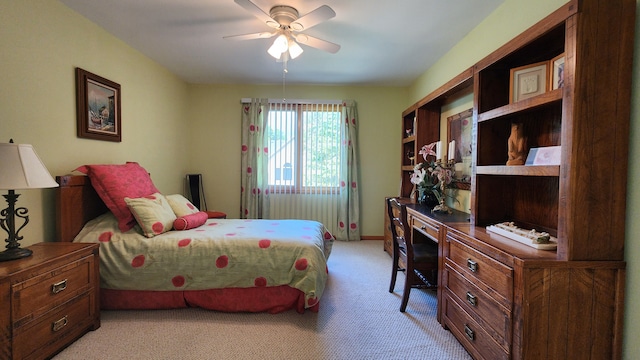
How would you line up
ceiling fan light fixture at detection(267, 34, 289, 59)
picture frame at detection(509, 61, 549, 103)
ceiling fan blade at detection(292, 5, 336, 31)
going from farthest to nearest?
ceiling fan light fixture at detection(267, 34, 289, 59) < ceiling fan blade at detection(292, 5, 336, 31) < picture frame at detection(509, 61, 549, 103)

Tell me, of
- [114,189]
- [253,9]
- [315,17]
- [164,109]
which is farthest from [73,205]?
[315,17]

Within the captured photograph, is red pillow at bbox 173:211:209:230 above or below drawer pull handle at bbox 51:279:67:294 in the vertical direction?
above

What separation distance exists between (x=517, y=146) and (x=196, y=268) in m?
2.42

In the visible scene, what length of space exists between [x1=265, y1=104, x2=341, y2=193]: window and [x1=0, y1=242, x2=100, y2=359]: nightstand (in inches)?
102

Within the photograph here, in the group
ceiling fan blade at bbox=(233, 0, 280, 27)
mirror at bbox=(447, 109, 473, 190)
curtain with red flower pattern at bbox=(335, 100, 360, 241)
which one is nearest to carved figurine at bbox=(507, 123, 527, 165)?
mirror at bbox=(447, 109, 473, 190)

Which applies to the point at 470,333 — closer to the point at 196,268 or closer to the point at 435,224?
the point at 435,224

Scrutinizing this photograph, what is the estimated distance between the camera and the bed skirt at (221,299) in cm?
214

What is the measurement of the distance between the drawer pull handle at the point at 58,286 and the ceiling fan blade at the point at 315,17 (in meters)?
2.31

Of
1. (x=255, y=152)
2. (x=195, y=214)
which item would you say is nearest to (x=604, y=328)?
(x=195, y=214)

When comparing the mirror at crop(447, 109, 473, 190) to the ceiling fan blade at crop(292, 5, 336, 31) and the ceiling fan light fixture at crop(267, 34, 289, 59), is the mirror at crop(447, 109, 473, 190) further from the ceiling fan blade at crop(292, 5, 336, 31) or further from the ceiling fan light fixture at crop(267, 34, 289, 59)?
the ceiling fan light fixture at crop(267, 34, 289, 59)

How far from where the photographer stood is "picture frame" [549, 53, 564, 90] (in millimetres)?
1416

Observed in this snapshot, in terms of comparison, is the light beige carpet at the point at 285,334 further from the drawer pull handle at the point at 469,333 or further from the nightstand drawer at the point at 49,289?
the nightstand drawer at the point at 49,289

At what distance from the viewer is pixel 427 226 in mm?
2314

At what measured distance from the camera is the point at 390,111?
425cm
